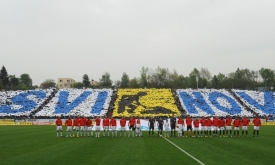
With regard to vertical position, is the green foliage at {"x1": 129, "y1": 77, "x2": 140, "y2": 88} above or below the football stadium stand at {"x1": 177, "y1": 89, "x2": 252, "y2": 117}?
A: above

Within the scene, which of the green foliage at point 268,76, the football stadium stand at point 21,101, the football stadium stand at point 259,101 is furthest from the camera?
the green foliage at point 268,76

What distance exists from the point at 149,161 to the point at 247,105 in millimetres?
65201

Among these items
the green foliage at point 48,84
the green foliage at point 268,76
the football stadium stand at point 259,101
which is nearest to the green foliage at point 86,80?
the green foliage at point 48,84

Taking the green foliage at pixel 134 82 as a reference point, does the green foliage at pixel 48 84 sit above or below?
above

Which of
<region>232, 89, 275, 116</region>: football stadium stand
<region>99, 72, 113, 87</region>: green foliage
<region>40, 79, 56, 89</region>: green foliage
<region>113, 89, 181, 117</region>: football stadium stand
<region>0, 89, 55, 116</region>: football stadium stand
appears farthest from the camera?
<region>40, 79, 56, 89</region>: green foliage

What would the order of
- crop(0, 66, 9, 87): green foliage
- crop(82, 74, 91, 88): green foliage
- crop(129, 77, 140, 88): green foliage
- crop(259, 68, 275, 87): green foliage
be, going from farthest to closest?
crop(82, 74, 91, 88): green foliage, crop(0, 66, 9, 87): green foliage, crop(259, 68, 275, 87): green foliage, crop(129, 77, 140, 88): green foliage

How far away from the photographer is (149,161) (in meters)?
14.9

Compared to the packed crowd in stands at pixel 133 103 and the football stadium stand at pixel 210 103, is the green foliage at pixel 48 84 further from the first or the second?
the football stadium stand at pixel 210 103

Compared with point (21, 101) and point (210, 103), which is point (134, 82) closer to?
point (210, 103)

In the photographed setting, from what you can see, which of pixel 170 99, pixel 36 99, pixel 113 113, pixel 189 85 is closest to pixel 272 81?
pixel 189 85

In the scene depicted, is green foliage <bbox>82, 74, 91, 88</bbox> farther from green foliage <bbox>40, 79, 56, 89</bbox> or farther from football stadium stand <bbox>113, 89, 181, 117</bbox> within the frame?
football stadium stand <bbox>113, 89, 181, 117</bbox>

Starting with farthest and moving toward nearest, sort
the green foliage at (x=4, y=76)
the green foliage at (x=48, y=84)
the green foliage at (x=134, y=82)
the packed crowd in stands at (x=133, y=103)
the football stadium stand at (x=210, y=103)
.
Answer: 1. the green foliage at (x=48, y=84)
2. the green foliage at (x=4, y=76)
3. the green foliage at (x=134, y=82)
4. the football stadium stand at (x=210, y=103)
5. the packed crowd in stands at (x=133, y=103)

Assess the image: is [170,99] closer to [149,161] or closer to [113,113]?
[113,113]

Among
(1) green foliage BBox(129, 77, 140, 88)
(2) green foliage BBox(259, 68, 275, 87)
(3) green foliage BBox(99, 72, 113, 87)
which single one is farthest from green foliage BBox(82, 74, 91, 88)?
(2) green foliage BBox(259, 68, 275, 87)
